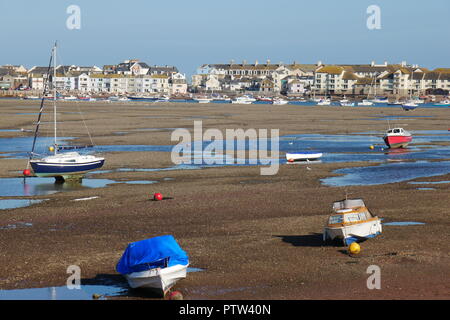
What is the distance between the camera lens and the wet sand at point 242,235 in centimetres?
2138

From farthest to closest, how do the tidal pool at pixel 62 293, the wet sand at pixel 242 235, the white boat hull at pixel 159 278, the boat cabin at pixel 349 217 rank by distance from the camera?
the boat cabin at pixel 349 217 → the wet sand at pixel 242 235 → the tidal pool at pixel 62 293 → the white boat hull at pixel 159 278

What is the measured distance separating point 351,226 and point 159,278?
7568 mm

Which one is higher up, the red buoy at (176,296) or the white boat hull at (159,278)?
the white boat hull at (159,278)

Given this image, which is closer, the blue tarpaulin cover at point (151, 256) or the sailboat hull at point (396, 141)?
the blue tarpaulin cover at point (151, 256)

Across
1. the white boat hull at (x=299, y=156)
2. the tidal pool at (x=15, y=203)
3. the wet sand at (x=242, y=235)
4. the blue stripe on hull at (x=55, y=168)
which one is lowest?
the tidal pool at (x=15, y=203)

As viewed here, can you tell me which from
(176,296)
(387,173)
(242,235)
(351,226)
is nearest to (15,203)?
(242,235)

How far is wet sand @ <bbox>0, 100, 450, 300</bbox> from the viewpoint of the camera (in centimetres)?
2138

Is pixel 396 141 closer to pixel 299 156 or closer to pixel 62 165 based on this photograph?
pixel 299 156

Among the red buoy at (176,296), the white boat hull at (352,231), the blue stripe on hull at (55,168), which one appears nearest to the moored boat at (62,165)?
the blue stripe on hull at (55,168)

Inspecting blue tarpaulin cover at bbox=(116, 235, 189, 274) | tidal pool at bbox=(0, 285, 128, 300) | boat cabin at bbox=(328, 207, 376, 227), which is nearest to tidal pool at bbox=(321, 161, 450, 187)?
boat cabin at bbox=(328, 207, 376, 227)

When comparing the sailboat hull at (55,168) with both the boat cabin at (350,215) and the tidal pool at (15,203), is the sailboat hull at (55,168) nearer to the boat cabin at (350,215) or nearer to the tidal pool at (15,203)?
the tidal pool at (15,203)

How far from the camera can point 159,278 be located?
19953mm

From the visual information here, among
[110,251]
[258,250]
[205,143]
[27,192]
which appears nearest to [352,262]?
[258,250]

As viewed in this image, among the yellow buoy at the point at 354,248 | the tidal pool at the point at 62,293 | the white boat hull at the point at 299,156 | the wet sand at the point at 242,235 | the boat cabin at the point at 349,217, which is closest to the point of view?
the tidal pool at the point at 62,293
